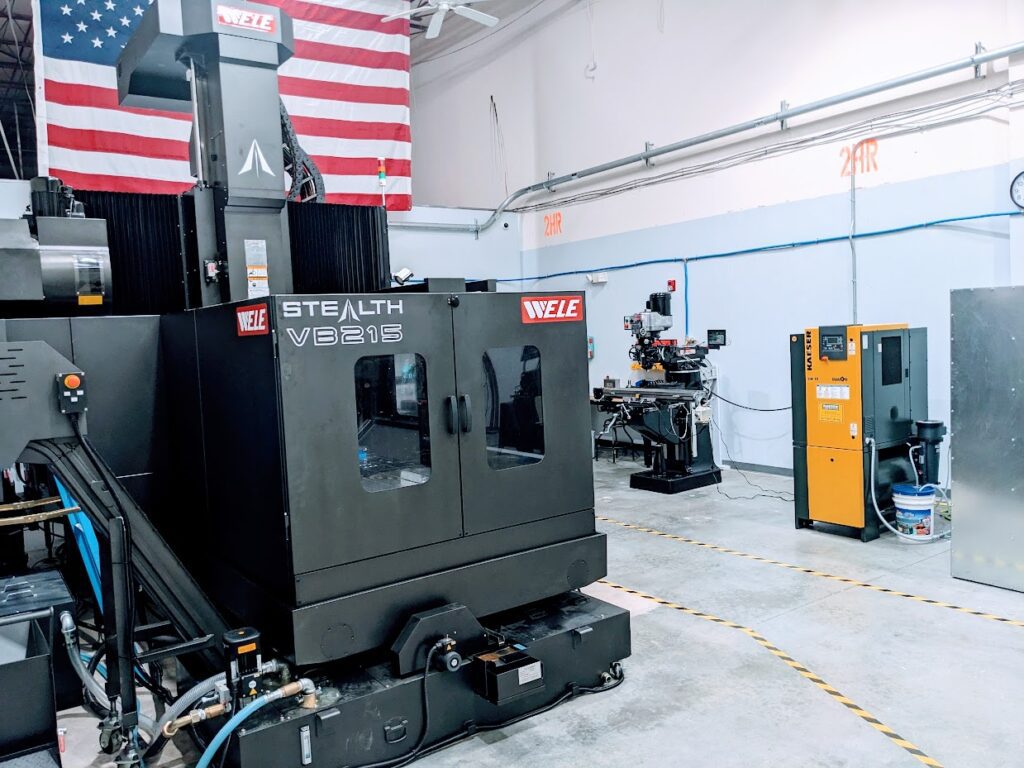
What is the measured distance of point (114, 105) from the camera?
648cm

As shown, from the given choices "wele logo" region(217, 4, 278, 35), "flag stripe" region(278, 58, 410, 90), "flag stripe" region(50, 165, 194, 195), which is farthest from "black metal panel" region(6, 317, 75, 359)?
"flag stripe" region(278, 58, 410, 90)

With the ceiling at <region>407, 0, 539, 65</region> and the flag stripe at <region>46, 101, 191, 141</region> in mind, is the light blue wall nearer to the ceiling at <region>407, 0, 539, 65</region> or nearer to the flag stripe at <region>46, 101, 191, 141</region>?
the ceiling at <region>407, 0, 539, 65</region>

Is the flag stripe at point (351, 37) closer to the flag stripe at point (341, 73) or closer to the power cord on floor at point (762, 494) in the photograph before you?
the flag stripe at point (341, 73)

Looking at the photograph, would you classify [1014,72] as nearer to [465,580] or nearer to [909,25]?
[909,25]

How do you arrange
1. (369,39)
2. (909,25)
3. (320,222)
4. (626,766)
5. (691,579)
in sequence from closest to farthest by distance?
1. (626,766)
2. (320,222)
3. (691,579)
4. (909,25)
5. (369,39)

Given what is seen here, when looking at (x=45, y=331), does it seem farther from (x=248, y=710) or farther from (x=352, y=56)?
(x=352, y=56)

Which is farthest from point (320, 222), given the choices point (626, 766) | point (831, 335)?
point (831, 335)

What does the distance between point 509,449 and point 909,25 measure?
5.04 metres

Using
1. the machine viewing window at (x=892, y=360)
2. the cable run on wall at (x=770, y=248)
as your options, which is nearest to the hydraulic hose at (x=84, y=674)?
the machine viewing window at (x=892, y=360)

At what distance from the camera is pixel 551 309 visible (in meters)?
2.53

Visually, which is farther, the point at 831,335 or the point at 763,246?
the point at 763,246

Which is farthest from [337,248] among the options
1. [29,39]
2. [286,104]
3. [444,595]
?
[29,39]

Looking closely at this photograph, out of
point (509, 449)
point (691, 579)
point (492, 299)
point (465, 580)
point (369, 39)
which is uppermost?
point (369, 39)

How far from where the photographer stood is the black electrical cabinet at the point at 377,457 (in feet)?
6.72
